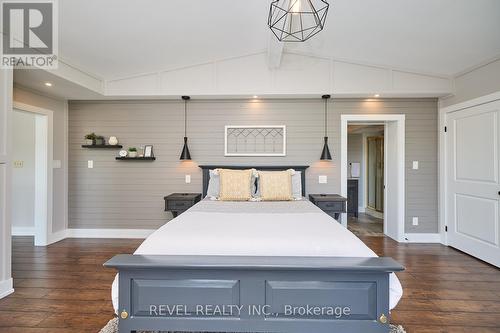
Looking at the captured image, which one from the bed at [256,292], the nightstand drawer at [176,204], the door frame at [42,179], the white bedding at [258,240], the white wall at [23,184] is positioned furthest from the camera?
the white wall at [23,184]

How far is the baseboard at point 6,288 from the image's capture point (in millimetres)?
2609

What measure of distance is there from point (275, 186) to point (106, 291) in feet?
7.56

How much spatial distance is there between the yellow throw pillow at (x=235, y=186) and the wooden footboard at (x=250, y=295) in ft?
6.46

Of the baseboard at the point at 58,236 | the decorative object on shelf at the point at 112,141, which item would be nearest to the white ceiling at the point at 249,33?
the decorative object on shelf at the point at 112,141

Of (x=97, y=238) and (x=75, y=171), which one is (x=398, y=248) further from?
(x=75, y=171)

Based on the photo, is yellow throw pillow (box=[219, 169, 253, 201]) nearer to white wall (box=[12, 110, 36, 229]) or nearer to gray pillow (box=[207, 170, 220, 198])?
gray pillow (box=[207, 170, 220, 198])

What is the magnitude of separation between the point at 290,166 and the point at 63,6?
3.42 m

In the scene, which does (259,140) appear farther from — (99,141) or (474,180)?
(474,180)

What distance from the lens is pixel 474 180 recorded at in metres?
3.78

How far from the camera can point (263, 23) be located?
3.19m

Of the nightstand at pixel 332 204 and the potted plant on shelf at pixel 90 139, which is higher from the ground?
the potted plant on shelf at pixel 90 139

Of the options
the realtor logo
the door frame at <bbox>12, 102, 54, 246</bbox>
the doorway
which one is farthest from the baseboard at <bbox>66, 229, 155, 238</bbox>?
the doorway

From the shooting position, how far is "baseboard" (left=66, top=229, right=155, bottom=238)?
468 centimetres

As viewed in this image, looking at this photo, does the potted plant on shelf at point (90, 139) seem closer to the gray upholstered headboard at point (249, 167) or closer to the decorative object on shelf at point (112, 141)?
the decorative object on shelf at point (112, 141)
